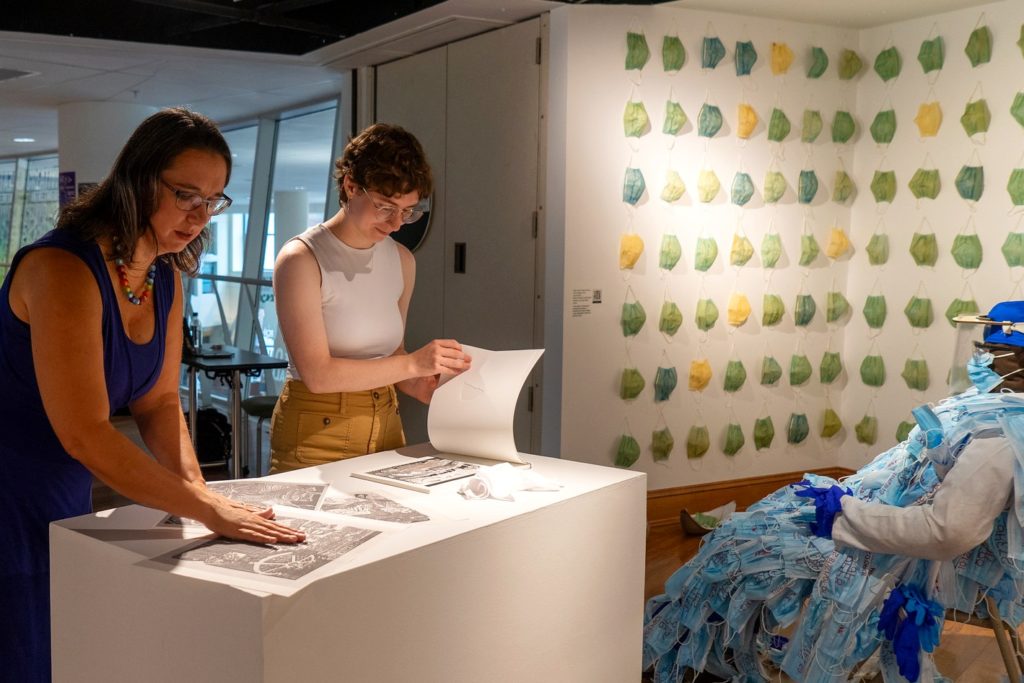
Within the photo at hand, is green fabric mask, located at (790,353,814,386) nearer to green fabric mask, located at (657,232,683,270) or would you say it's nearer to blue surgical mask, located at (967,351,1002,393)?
green fabric mask, located at (657,232,683,270)

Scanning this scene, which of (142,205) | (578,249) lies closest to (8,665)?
(142,205)

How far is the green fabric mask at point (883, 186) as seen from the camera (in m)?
4.91

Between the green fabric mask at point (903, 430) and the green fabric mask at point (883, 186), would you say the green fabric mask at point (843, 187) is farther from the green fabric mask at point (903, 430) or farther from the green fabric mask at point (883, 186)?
the green fabric mask at point (903, 430)

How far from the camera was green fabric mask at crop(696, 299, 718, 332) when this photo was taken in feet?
15.4

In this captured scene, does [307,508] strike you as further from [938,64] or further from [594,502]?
[938,64]

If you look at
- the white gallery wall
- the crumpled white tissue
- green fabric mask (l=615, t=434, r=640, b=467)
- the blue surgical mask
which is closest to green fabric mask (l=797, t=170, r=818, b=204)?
the white gallery wall

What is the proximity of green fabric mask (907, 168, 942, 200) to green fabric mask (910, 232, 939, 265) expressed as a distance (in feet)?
0.59

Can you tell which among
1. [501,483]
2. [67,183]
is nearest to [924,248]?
[501,483]

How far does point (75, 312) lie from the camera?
4.88 ft

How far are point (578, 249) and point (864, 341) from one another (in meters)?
1.67

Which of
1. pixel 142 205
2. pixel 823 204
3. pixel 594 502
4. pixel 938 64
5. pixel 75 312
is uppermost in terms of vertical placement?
pixel 938 64

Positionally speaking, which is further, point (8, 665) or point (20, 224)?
point (20, 224)

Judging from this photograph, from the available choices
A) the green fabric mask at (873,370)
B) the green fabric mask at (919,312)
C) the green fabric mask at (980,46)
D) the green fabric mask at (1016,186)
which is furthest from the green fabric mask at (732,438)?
the green fabric mask at (980,46)

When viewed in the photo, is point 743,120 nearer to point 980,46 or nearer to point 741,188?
point 741,188
